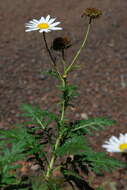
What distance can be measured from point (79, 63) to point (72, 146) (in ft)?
12.4

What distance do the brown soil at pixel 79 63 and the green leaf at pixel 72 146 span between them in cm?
197

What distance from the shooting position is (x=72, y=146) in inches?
80.5

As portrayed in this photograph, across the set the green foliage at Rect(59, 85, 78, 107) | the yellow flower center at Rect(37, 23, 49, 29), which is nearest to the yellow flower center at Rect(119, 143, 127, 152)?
the green foliage at Rect(59, 85, 78, 107)

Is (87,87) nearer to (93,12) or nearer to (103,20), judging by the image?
(103,20)

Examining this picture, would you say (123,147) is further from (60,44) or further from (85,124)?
(60,44)

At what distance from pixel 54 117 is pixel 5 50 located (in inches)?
154

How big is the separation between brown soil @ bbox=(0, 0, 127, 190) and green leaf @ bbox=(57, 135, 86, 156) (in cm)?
197

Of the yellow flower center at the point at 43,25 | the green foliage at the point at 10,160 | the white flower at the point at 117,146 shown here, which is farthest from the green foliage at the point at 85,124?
the yellow flower center at the point at 43,25

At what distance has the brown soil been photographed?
195 inches

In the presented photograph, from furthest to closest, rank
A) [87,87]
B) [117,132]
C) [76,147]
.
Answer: [87,87]
[117,132]
[76,147]

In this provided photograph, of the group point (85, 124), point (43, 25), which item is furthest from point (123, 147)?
point (43, 25)

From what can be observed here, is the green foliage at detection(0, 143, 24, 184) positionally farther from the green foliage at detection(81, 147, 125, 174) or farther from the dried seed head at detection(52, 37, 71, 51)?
the dried seed head at detection(52, 37, 71, 51)

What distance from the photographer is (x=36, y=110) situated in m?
2.44

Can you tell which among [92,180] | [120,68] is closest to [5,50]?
[120,68]
